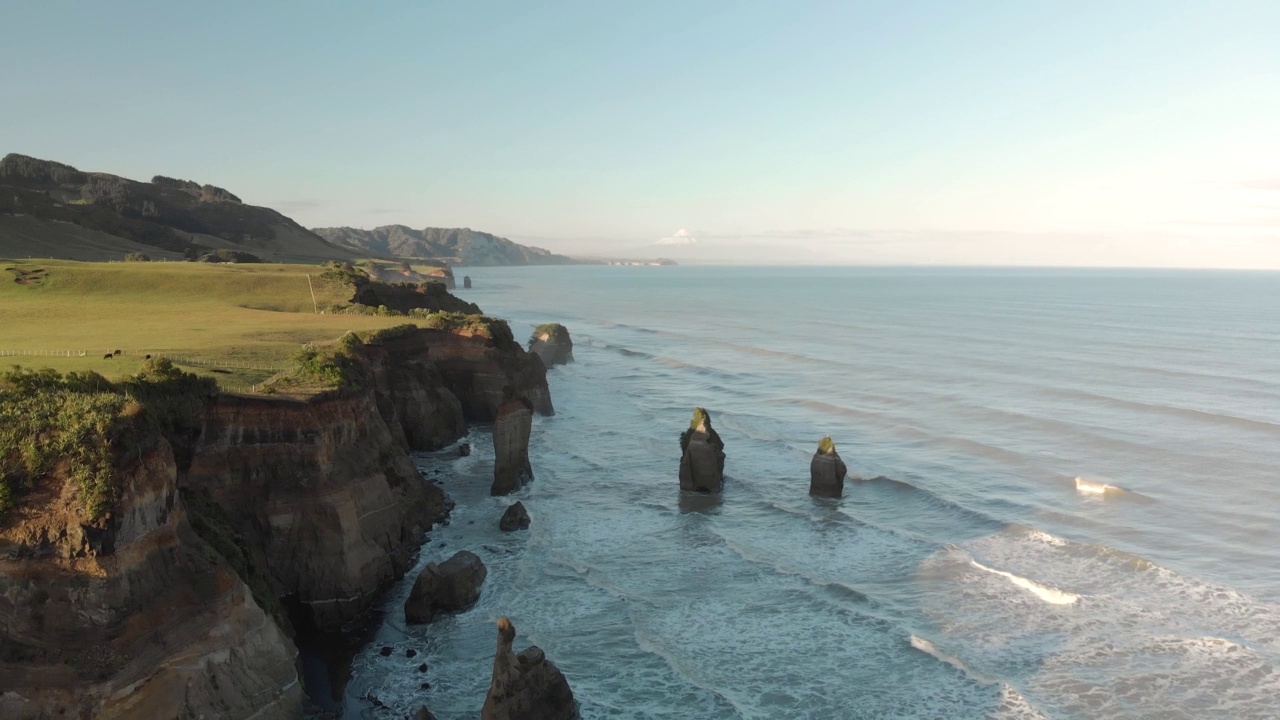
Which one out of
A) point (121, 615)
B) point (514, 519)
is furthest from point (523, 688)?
point (514, 519)

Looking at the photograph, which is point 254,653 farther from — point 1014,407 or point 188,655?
point 1014,407

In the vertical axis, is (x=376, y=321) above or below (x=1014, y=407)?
above

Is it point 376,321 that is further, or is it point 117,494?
point 376,321

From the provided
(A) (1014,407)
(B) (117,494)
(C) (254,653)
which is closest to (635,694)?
(C) (254,653)

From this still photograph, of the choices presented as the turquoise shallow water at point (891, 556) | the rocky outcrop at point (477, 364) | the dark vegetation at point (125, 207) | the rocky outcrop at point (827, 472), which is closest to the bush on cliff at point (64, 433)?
the turquoise shallow water at point (891, 556)

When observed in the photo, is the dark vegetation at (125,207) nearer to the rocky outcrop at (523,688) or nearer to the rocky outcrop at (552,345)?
the rocky outcrop at (552,345)

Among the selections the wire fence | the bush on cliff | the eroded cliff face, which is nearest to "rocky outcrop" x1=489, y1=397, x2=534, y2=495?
the eroded cliff face
